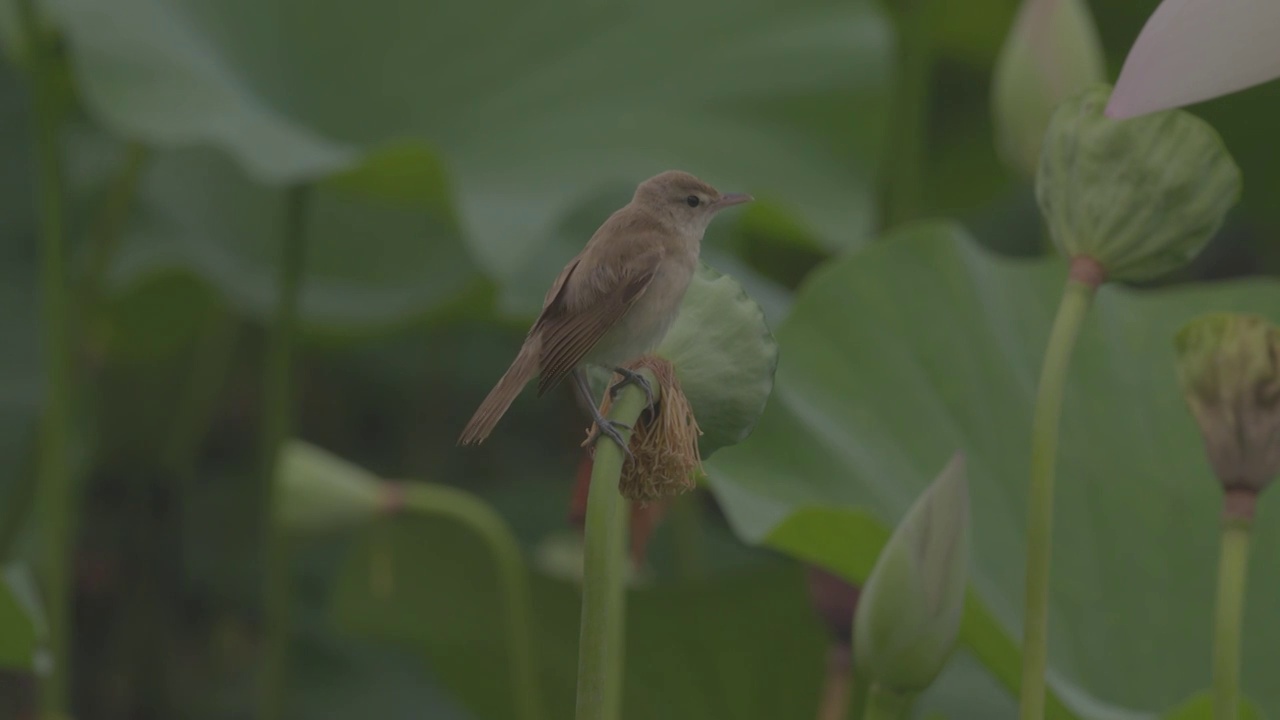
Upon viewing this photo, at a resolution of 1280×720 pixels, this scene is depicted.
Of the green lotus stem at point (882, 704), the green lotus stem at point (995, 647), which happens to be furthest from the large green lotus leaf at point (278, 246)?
the green lotus stem at point (882, 704)

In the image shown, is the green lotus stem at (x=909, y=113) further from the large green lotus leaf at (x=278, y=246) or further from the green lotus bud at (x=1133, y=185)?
the green lotus bud at (x=1133, y=185)

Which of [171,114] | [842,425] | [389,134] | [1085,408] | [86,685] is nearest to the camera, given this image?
[842,425]

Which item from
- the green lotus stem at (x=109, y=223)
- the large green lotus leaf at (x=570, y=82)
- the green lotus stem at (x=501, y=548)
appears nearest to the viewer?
the green lotus stem at (x=501, y=548)

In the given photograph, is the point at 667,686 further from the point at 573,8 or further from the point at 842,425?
the point at 573,8

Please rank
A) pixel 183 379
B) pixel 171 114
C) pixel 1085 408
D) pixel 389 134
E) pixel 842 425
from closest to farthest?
1. pixel 842 425
2. pixel 1085 408
3. pixel 171 114
4. pixel 389 134
5. pixel 183 379

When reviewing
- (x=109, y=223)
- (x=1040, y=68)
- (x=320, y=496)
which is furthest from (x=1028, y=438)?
(x=109, y=223)

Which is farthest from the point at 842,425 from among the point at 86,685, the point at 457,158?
the point at 86,685

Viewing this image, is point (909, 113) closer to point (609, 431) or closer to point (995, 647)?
point (995, 647)
